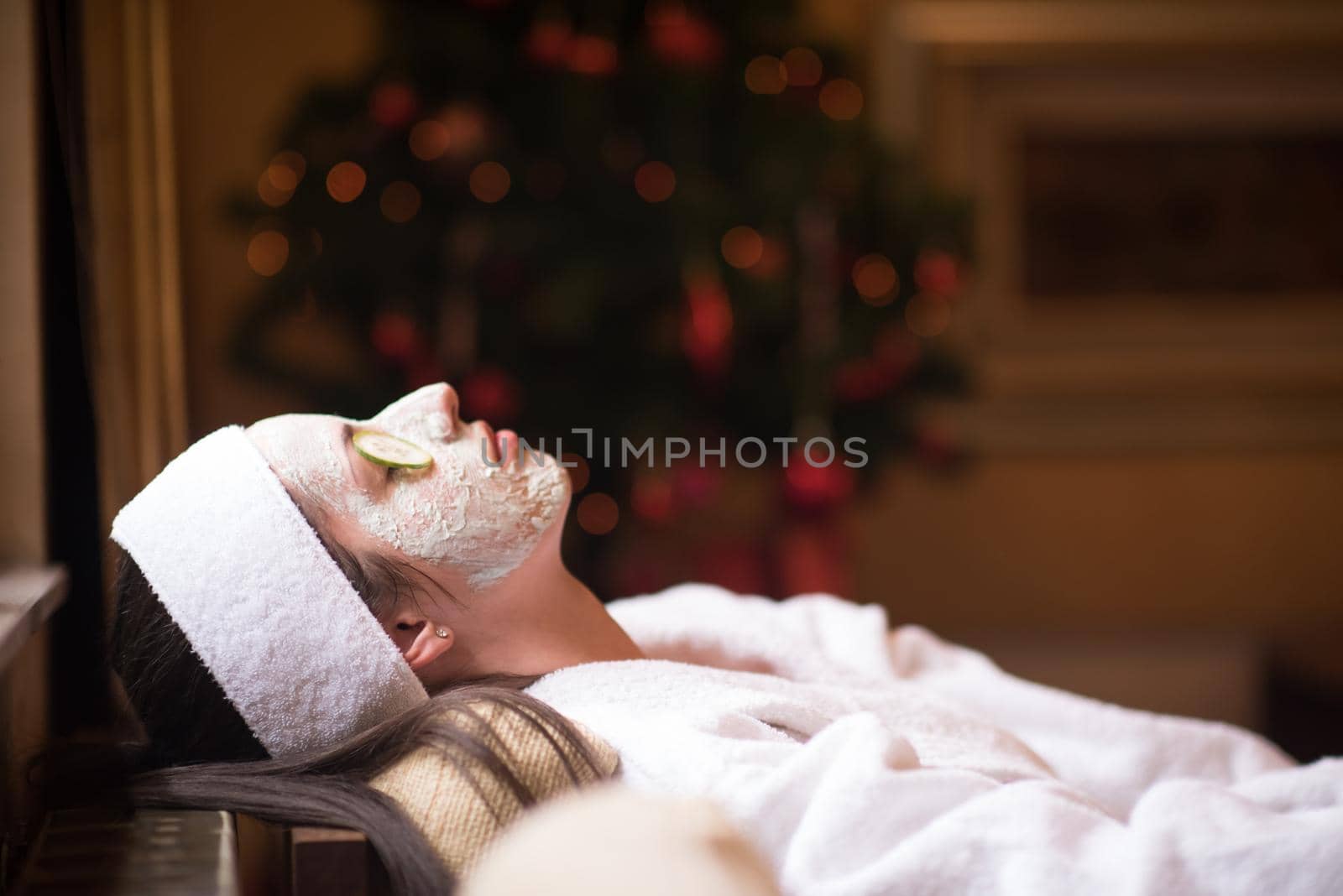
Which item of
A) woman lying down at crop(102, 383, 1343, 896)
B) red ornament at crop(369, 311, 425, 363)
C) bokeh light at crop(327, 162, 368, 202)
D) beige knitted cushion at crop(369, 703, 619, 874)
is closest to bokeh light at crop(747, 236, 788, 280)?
red ornament at crop(369, 311, 425, 363)

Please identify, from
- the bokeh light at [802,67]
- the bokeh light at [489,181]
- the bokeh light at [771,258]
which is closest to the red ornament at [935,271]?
the bokeh light at [771,258]

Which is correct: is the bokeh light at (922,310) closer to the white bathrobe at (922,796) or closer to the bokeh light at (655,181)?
the bokeh light at (655,181)

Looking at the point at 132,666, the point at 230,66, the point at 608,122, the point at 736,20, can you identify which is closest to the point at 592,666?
the point at 132,666

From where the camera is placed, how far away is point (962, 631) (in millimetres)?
3777

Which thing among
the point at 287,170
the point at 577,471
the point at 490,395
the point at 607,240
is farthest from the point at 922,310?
the point at 287,170

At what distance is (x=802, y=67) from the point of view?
9.47ft

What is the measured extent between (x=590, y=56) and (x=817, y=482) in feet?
3.53

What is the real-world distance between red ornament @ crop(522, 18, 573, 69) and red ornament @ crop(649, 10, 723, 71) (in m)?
0.20

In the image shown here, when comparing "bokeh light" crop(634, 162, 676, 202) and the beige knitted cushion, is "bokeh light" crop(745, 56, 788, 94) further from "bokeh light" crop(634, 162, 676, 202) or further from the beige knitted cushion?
the beige knitted cushion

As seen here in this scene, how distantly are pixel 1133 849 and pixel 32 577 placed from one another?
1.29 meters

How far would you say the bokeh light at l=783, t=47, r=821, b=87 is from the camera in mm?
2855

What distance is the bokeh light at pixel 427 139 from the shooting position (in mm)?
2668

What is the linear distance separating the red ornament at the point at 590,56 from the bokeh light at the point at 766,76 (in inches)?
13.2

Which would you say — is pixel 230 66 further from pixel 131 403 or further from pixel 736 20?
pixel 131 403
